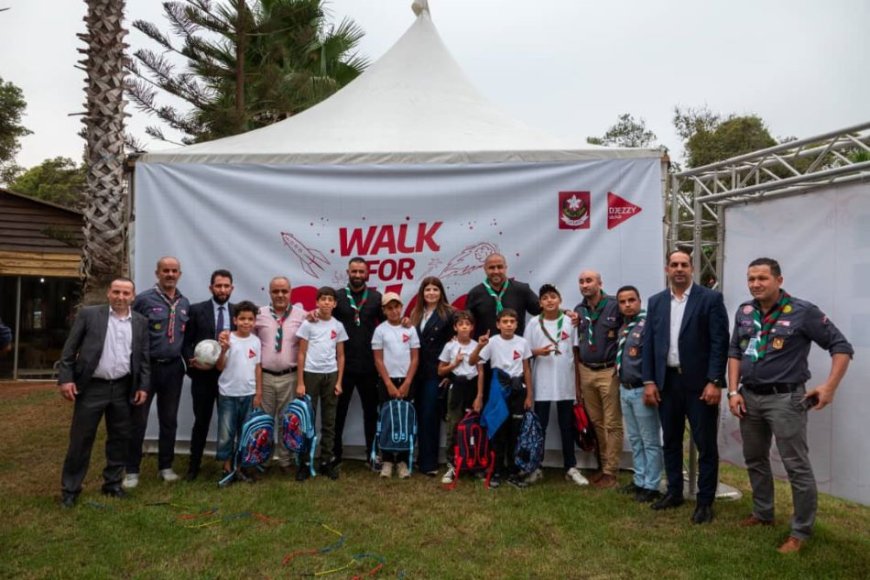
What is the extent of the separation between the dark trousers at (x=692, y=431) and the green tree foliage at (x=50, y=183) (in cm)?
2682

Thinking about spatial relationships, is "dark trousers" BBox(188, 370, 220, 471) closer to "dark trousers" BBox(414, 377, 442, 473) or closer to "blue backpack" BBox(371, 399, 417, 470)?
"blue backpack" BBox(371, 399, 417, 470)

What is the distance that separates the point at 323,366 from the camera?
4660mm

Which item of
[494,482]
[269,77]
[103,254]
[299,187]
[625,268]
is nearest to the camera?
[494,482]

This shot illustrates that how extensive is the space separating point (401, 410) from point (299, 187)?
2.08m

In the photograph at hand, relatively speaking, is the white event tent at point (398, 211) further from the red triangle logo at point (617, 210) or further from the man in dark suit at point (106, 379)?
the man in dark suit at point (106, 379)

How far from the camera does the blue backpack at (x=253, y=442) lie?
4.50 meters

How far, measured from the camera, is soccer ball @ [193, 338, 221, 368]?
4391 mm

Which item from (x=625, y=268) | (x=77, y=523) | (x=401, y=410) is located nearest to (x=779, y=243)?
(x=625, y=268)

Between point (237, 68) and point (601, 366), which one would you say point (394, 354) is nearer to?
point (601, 366)

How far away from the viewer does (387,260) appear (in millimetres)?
5238

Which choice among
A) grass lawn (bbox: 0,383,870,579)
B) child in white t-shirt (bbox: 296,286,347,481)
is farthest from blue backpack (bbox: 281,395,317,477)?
grass lawn (bbox: 0,383,870,579)

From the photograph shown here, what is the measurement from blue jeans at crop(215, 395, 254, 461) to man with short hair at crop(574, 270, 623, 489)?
2.50 meters

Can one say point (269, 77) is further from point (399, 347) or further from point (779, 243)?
point (779, 243)

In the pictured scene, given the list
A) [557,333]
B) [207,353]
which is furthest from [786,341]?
[207,353]
